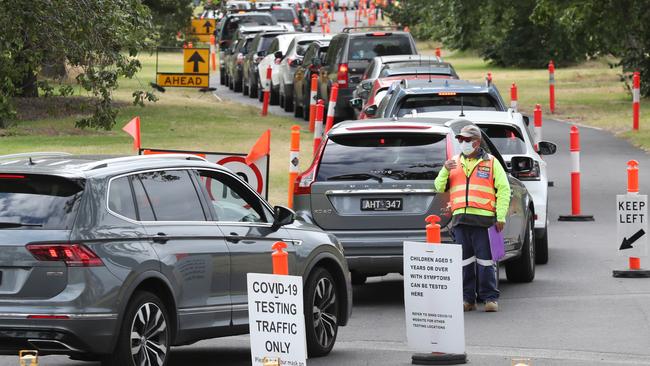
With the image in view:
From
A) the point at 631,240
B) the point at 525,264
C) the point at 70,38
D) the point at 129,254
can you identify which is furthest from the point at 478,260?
the point at 70,38

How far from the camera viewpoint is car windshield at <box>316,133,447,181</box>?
13562 millimetres

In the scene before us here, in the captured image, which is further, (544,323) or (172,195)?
(544,323)

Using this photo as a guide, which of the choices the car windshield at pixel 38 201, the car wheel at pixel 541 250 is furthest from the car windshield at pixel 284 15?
the car windshield at pixel 38 201

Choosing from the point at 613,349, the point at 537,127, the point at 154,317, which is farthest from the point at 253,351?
the point at 537,127

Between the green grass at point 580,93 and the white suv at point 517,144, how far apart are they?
12.3 m

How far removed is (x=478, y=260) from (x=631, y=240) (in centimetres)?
259

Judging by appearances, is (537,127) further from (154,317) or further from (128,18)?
(154,317)

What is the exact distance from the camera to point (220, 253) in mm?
10508

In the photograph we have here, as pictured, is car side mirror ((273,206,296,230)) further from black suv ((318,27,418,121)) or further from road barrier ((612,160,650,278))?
black suv ((318,27,418,121))

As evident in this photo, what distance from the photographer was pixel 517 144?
17312 mm

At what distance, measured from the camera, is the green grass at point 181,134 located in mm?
27400

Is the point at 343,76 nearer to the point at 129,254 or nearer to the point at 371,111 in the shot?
the point at 371,111

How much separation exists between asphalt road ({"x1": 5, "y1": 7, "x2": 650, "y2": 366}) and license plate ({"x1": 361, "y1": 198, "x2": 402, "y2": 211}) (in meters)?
0.92

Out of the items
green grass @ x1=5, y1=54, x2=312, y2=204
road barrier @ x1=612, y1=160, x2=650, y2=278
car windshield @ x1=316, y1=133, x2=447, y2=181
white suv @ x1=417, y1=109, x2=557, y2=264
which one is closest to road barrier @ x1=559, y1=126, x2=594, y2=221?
white suv @ x1=417, y1=109, x2=557, y2=264
